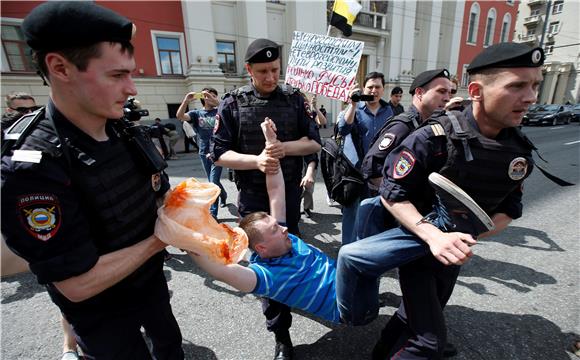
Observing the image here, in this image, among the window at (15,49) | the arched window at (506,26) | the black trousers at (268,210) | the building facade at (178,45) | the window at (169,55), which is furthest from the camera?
the arched window at (506,26)

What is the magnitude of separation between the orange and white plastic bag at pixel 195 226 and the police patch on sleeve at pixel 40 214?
0.33 metres

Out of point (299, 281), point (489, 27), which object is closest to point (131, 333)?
point (299, 281)

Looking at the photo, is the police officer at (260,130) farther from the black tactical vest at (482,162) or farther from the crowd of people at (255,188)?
the black tactical vest at (482,162)

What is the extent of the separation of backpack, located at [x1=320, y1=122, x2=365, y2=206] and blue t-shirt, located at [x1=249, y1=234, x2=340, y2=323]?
1.13 m

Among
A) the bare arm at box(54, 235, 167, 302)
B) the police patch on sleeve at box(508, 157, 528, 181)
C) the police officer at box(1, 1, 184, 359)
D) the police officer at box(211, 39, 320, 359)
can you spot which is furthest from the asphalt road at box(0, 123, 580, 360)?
the police patch on sleeve at box(508, 157, 528, 181)

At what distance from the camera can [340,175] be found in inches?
117

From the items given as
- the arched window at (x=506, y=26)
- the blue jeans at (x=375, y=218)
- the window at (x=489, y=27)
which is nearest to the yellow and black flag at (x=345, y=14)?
the blue jeans at (x=375, y=218)

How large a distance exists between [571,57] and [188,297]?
48180mm

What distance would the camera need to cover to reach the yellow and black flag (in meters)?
4.57

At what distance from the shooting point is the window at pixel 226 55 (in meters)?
15.1

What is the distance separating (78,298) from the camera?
102cm

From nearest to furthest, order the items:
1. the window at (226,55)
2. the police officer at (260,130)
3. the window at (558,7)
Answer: the police officer at (260,130) < the window at (226,55) < the window at (558,7)

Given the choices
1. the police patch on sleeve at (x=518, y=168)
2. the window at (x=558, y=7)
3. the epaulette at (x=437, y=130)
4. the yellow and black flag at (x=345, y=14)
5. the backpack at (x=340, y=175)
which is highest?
the window at (x=558, y=7)

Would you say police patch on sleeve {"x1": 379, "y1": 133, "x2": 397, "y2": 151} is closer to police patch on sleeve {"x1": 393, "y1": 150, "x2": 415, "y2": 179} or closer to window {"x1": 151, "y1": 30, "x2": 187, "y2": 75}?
police patch on sleeve {"x1": 393, "y1": 150, "x2": 415, "y2": 179}
